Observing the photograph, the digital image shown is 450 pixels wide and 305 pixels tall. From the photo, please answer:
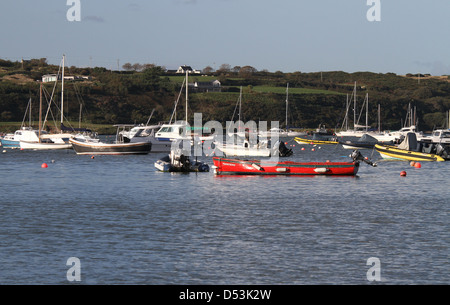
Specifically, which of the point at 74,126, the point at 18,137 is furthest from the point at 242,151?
the point at 74,126

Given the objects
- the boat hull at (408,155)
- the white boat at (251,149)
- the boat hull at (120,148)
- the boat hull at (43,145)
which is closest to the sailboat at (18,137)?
the boat hull at (43,145)

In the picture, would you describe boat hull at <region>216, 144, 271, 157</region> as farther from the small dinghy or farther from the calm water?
the calm water

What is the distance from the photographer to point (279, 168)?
51.8 metres

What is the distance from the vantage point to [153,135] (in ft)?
284

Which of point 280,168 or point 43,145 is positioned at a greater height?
point 280,168

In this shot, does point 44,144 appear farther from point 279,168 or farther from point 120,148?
point 279,168

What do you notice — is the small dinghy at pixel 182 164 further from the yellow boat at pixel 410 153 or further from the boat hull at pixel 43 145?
the boat hull at pixel 43 145

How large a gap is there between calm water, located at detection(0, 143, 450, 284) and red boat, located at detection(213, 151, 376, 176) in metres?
0.76

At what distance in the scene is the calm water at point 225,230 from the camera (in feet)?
72.0

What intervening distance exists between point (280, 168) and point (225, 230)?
2245 cm

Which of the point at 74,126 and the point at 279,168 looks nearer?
the point at 279,168

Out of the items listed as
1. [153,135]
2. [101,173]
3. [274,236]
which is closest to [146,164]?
[101,173]
